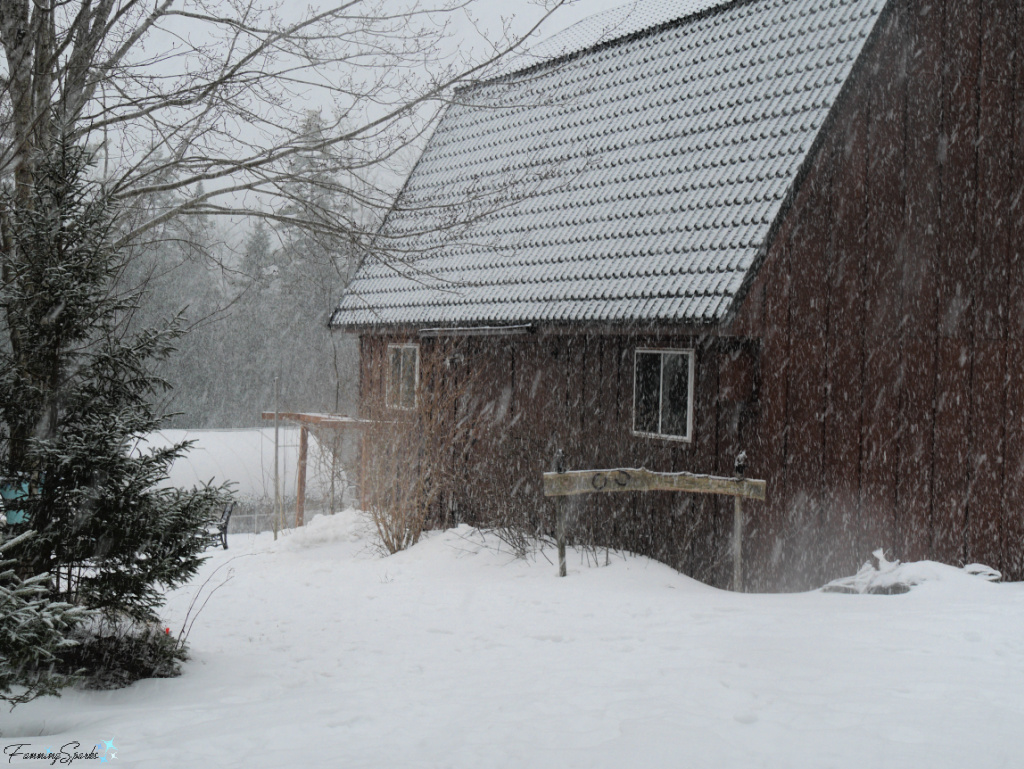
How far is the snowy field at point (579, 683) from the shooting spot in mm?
4676

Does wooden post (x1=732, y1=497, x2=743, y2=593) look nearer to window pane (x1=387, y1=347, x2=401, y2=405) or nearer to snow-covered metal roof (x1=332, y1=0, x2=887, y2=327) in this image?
snow-covered metal roof (x1=332, y1=0, x2=887, y2=327)

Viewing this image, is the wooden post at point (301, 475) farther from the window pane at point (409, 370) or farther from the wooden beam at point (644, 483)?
the wooden beam at point (644, 483)

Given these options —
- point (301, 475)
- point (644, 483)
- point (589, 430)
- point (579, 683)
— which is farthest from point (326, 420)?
point (579, 683)

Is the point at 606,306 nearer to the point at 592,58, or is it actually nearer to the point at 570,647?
the point at 570,647

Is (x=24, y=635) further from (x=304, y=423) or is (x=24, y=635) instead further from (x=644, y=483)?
(x=304, y=423)

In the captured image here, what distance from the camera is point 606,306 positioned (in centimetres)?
1066

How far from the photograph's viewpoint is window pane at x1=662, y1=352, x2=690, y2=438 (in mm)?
10617

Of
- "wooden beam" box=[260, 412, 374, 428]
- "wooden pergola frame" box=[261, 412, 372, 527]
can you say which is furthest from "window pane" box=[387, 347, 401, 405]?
"wooden pergola frame" box=[261, 412, 372, 527]

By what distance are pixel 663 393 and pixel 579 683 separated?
5.36 m

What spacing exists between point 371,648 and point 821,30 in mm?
8784

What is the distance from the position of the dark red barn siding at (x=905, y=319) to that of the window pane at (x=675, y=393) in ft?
3.14

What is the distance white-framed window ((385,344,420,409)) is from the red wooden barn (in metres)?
0.23

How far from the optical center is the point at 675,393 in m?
10.7

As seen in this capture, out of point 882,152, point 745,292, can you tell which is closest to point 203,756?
point 745,292
